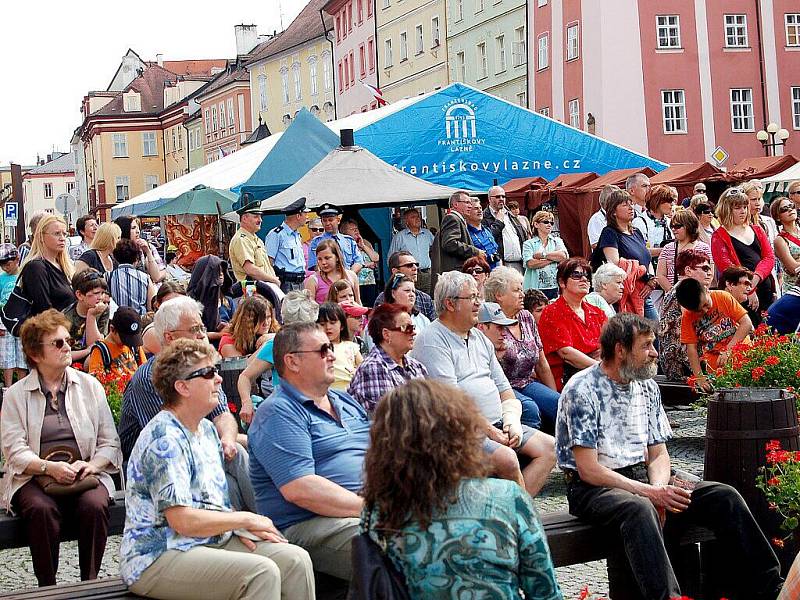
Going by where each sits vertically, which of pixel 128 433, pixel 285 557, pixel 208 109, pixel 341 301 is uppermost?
pixel 208 109

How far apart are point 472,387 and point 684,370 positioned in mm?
2883

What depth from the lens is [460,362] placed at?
7668mm

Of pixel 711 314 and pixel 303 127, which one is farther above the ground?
pixel 303 127

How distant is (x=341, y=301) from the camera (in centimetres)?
1013

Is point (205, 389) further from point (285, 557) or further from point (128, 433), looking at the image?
point (128, 433)

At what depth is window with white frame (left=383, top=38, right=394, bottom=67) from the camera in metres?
66.1

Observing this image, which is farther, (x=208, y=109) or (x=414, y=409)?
(x=208, y=109)

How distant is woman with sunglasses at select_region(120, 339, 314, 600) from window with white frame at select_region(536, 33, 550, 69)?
4667 cm

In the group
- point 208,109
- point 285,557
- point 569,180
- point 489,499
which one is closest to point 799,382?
point 285,557

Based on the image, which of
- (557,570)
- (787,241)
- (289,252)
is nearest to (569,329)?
(557,570)

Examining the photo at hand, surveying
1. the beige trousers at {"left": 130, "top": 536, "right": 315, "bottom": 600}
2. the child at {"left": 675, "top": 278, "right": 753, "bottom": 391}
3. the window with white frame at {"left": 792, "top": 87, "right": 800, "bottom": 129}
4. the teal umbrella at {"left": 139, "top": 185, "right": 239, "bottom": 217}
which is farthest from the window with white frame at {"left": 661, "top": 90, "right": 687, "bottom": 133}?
the beige trousers at {"left": 130, "top": 536, "right": 315, "bottom": 600}

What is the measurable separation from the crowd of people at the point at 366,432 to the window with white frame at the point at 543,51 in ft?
134

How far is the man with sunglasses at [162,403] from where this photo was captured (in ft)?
19.1

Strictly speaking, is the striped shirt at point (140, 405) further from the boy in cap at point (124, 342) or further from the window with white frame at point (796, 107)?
the window with white frame at point (796, 107)
